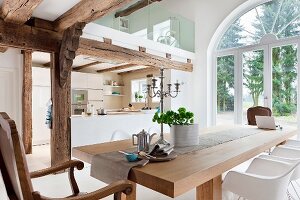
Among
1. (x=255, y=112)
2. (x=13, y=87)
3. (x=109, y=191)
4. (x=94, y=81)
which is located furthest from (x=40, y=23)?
(x=94, y=81)

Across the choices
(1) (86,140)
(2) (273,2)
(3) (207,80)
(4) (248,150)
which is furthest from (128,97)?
(4) (248,150)

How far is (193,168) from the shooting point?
1370 millimetres

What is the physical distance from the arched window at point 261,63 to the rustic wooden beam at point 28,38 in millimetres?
3968

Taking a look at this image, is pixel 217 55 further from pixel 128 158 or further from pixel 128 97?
pixel 128 158

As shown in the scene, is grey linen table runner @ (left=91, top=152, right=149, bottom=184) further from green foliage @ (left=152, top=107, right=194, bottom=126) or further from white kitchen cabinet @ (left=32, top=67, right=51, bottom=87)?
white kitchen cabinet @ (left=32, top=67, right=51, bottom=87)

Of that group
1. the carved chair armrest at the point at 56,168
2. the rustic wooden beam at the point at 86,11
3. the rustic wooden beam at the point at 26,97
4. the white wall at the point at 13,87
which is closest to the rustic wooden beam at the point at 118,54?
the rustic wooden beam at the point at 86,11

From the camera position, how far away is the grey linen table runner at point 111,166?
139 centimetres

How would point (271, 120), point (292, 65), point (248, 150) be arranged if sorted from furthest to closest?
point (292, 65), point (271, 120), point (248, 150)

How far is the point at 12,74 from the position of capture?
5055 millimetres

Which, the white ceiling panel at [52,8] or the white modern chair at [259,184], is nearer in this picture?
the white modern chair at [259,184]

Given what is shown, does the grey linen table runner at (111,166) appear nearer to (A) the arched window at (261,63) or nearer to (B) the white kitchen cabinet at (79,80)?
(A) the arched window at (261,63)

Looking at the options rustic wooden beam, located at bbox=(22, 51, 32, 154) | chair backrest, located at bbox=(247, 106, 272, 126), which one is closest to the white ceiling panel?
rustic wooden beam, located at bbox=(22, 51, 32, 154)

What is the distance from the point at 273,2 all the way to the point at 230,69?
5.42ft

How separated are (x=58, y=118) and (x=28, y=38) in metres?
1.21
